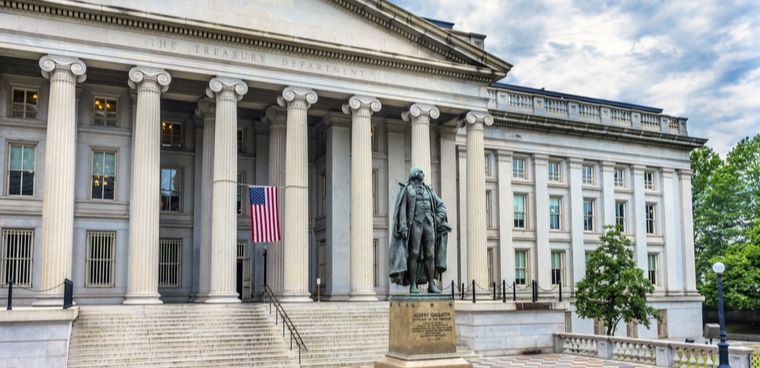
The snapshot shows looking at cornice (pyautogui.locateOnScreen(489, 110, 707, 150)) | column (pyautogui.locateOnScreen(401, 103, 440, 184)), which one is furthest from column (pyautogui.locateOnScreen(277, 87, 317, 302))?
cornice (pyautogui.locateOnScreen(489, 110, 707, 150))

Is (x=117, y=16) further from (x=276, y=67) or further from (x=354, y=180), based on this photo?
(x=354, y=180)

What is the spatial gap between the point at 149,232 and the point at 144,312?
3175 mm

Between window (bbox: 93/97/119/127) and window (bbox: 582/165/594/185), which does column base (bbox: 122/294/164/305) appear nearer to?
window (bbox: 93/97/119/127)

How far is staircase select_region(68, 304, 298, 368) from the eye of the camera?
21.8 m

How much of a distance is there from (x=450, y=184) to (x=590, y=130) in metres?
11.4

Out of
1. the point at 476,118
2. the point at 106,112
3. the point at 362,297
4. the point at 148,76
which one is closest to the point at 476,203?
the point at 476,118

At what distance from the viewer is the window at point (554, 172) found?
42594mm

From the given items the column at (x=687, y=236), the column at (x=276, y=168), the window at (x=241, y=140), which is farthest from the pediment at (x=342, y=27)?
the column at (x=687, y=236)

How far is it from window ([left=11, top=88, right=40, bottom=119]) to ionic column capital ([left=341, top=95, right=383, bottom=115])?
483 inches

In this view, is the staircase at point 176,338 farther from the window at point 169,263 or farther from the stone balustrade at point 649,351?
the stone balustrade at point 649,351

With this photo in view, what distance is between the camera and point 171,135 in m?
33.1

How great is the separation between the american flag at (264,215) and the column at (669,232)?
27614mm

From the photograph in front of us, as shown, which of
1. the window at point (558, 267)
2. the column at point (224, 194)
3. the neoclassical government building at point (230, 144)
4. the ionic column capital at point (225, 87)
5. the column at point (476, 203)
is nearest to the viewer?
the neoclassical government building at point (230, 144)

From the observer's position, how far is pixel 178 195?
1298 inches
